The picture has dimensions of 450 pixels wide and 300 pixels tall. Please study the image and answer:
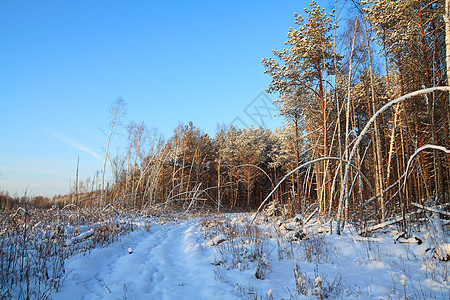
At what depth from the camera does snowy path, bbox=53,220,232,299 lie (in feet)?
9.81

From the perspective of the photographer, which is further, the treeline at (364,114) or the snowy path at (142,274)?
the treeline at (364,114)

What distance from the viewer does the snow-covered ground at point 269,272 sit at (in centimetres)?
283

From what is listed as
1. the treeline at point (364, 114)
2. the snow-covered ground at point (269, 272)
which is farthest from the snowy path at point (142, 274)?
the treeline at point (364, 114)

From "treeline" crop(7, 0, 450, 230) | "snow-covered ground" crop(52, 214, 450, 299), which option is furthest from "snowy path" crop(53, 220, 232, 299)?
"treeline" crop(7, 0, 450, 230)

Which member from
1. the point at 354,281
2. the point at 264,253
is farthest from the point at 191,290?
the point at 354,281

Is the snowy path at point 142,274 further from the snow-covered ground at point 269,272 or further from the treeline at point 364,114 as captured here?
the treeline at point 364,114

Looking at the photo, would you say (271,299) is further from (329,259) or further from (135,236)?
(135,236)

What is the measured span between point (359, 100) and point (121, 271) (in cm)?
1520

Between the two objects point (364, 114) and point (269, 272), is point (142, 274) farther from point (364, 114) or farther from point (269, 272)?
point (364, 114)

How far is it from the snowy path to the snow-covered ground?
1cm

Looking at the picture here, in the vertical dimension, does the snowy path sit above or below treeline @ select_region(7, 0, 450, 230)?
below

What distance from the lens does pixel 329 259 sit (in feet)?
13.4

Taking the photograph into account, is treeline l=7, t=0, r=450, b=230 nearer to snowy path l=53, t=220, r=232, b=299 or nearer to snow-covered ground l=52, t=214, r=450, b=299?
snow-covered ground l=52, t=214, r=450, b=299

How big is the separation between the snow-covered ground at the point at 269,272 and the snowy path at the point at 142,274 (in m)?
0.01
